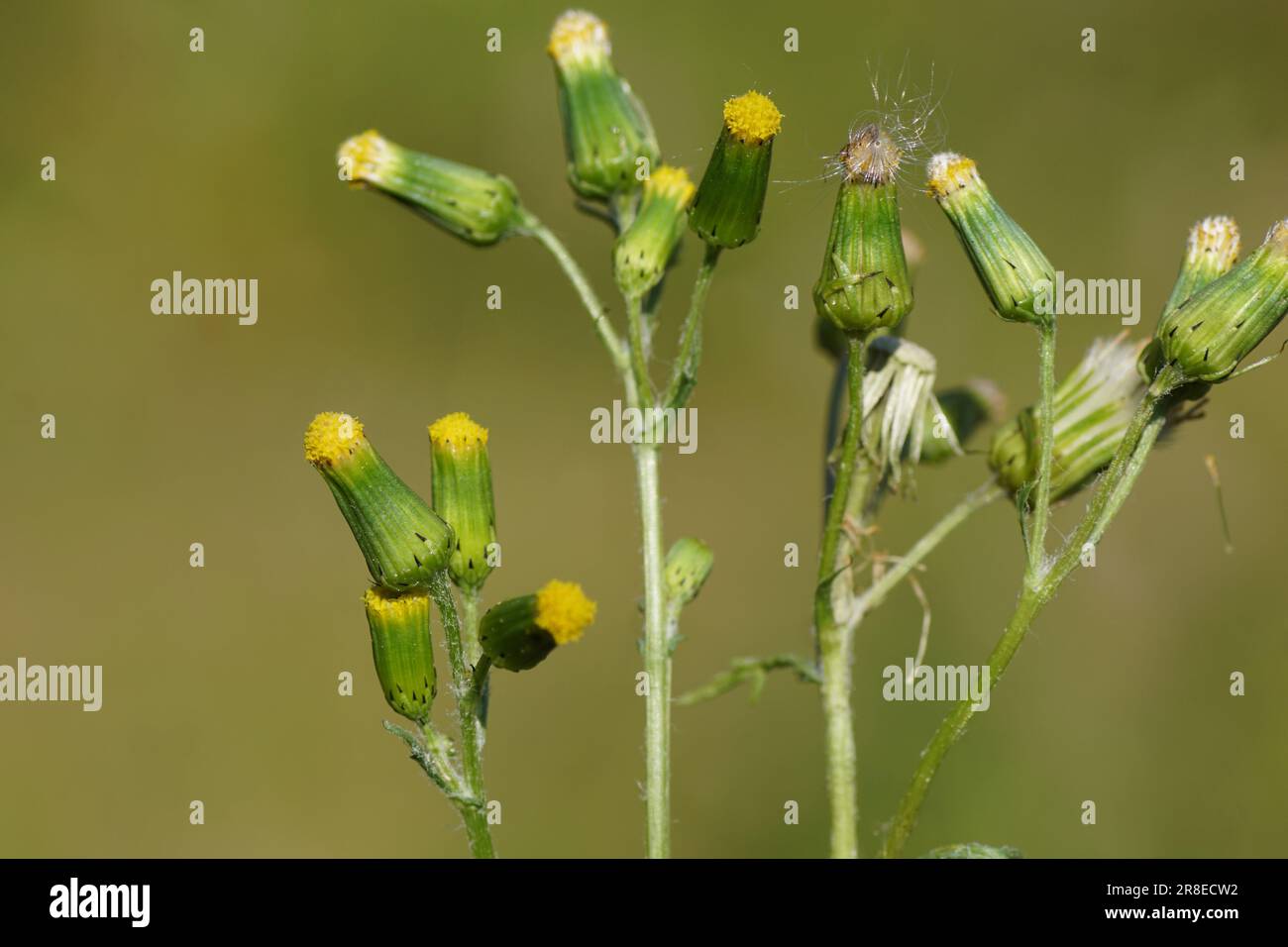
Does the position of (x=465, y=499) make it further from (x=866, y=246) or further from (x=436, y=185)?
(x=866, y=246)

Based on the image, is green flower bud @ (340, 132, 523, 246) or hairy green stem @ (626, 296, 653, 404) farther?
green flower bud @ (340, 132, 523, 246)

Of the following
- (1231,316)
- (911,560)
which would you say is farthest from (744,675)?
(1231,316)

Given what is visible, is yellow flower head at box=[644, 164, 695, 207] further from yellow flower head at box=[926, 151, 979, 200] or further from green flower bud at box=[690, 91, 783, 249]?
yellow flower head at box=[926, 151, 979, 200]

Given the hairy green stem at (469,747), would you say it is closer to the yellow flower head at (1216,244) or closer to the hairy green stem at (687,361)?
the hairy green stem at (687,361)

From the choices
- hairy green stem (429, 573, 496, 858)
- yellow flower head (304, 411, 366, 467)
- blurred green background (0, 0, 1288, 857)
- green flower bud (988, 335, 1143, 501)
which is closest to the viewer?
hairy green stem (429, 573, 496, 858)

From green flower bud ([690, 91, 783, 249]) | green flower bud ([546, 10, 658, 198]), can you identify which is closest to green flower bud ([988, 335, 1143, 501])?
green flower bud ([690, 91, 783, 249])

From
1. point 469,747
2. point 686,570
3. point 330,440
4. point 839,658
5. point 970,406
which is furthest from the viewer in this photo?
point 970,406

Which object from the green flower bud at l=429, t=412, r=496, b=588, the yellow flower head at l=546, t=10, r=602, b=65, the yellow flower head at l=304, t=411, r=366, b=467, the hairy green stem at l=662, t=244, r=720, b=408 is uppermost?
the yellow flower head at l=546, t=10, r=602, b=65
